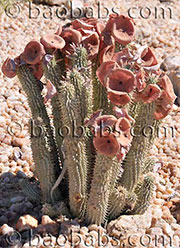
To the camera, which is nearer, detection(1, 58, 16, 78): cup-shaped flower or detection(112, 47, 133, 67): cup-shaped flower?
detection(112, 47, 133, 67): cup-shaped flower

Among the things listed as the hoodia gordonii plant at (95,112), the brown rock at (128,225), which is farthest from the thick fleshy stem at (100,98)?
the brown rock at (128,225)

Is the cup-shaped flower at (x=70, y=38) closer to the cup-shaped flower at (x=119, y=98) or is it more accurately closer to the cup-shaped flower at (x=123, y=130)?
the cup-shaped flower at (x=119, y=98)

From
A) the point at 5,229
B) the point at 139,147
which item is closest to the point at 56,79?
the point at 139,147

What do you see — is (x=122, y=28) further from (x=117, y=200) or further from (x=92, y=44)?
(x=117, y=200)

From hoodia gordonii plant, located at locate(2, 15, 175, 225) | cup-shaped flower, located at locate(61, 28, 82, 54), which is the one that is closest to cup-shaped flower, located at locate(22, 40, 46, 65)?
hoodia gordonii plant, located at locate(2, 15, 175, 225)

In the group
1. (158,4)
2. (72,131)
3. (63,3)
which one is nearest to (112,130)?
(72,131)

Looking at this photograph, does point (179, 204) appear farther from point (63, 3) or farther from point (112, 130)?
point (63, 3)

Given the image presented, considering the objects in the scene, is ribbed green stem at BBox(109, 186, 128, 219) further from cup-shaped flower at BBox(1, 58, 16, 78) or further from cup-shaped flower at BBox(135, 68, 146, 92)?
cup-shaped flower at BBox(1, 58, 16, 78)

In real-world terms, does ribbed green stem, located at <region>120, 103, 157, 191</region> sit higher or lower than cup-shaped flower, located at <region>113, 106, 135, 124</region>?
lower
